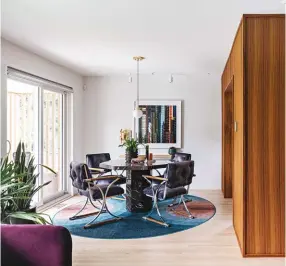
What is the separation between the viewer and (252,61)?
2721 mm

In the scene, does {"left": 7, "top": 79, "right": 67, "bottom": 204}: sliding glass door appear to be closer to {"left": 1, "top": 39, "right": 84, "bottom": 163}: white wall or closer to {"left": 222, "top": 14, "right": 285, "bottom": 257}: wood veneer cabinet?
{"left": 1, "top": 39, "right": 84, "bottom": 163}: white wall

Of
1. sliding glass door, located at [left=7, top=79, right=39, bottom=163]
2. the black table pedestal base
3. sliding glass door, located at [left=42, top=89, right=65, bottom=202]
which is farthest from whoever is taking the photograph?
sliding glass door, located at [left=42, top=89, right=65, bottom=202]

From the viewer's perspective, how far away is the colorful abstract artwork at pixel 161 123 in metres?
5.82

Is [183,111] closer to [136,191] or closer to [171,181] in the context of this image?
[136,191]

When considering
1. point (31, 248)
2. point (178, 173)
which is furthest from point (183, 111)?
point (31, 248)

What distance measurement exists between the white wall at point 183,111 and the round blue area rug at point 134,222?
130 cm

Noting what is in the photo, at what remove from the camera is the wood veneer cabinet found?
2.69 meters

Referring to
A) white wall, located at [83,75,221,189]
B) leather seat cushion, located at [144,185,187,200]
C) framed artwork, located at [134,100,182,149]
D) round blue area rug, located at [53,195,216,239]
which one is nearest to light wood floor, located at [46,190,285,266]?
round blue area rug, located at [53,195,216,239]

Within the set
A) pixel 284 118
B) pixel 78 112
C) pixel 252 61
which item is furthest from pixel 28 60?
pixel 284 118

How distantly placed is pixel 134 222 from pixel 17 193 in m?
1.92

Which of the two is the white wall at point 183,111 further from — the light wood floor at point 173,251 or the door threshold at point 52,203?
the light wood floor at point 173,251

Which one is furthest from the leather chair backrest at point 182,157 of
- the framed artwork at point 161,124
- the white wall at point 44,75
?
the white wall at point 44,75

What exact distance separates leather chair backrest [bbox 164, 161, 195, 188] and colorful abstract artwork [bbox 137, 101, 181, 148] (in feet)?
6.67

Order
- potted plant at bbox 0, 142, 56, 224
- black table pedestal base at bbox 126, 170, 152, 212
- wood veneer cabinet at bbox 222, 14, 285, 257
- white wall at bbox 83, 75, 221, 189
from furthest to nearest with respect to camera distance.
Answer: white wall at bbox 83, 75, 221, 189 → black table pedestal base at bbox 126, 170, 152, 212 → wood veneer cabinet at bbox 222, 14, 285, 257 → potted plant at bbox 0, 142, 56, 224
